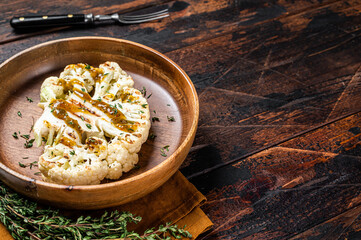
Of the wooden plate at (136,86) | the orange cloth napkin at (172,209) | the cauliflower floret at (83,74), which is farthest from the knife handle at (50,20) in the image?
the orange cloth napkin at (172,209)

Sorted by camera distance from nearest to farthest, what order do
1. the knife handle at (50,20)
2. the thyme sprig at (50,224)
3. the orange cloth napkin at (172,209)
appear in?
the thyme sprig at (50,224) < the orange cloth napkin at (172,209) < the knife handle at (50,20)

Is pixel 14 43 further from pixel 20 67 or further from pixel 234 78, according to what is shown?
pixel 234 78

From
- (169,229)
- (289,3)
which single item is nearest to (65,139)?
(169,229)

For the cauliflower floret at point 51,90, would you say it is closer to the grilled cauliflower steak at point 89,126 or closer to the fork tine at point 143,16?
the grilled cauliflower steak at point 89,126

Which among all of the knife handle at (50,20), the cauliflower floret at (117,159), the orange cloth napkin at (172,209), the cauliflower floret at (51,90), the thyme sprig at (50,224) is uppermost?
the knife handle at (50,20)

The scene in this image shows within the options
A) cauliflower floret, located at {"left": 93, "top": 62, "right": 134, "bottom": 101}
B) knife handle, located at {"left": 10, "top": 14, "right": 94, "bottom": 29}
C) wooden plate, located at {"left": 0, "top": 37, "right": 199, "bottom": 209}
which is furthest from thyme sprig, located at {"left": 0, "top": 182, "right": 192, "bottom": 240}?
knife handle, located at {"left": 10, "top": 14, "right": 94, "bottom": 29}

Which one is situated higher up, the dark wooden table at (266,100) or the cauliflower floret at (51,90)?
the cauliflower floret at (51,90)
